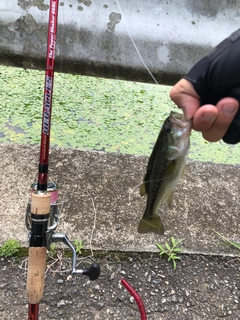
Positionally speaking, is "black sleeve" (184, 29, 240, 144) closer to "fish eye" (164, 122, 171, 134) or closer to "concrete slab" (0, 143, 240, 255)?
"fish eye" (164, 122, 171, 134)

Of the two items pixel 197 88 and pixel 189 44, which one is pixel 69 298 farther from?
pixel 189 44

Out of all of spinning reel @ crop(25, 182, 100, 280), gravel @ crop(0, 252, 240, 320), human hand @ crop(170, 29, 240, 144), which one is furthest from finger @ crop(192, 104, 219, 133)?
gravel @ crop(0, 252, 240, 320)

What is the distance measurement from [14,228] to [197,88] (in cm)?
140

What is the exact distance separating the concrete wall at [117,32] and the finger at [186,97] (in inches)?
53.2

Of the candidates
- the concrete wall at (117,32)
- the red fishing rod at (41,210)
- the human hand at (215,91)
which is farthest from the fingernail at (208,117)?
the concrete wall at (117,32)

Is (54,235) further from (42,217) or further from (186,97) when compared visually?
(186,97)

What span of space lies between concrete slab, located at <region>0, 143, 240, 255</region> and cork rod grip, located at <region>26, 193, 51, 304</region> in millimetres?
623

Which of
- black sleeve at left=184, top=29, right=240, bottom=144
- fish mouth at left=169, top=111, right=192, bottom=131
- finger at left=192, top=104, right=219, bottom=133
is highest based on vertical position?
black sleeve at left=184, top=29, right=240, bottom=144

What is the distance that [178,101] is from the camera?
1120 mm

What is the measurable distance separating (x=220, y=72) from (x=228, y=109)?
12cm

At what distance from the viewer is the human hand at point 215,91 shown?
0.99 metres

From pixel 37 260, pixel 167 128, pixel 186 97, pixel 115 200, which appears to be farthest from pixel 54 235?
pixel 115 200

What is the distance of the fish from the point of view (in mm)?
1207

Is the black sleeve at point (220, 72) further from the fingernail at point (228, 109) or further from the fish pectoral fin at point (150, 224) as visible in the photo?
the fish pectoral fin at point (150, 224)
